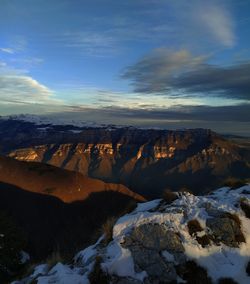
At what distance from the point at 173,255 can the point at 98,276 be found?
4.01 metres

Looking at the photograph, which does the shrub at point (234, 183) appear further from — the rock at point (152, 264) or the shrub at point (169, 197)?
the rock at point (152, 264)

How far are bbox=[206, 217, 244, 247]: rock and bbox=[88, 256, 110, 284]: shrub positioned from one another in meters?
6.67

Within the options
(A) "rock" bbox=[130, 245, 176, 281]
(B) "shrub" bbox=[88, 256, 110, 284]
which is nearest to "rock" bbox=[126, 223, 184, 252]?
(A) "rock" bbox=[130, 245, 176, 281]

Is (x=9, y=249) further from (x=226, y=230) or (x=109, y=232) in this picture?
(x=226, y=230)

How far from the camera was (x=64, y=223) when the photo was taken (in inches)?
5610

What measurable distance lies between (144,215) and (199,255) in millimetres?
4233

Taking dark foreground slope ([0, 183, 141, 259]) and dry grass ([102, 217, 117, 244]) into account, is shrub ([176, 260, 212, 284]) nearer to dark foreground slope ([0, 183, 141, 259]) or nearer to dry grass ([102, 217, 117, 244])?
dry grass ([102, 217, 117, 244])

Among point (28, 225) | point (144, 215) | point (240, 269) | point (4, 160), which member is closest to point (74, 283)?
point (144, 215)

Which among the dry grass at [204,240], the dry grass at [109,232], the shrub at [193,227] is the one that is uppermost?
the shrub at [193,227]

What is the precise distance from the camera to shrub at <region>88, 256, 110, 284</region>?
17.7 meters

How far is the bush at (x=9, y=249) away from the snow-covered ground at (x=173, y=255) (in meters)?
15.5

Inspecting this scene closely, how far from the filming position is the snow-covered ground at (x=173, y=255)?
59.9 ft

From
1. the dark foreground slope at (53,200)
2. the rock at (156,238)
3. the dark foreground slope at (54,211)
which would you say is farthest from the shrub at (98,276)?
the dark foreground slope at (54,211)

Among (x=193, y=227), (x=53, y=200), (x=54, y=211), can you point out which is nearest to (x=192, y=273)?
(x=193, y=227)
